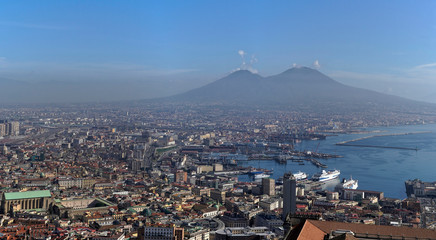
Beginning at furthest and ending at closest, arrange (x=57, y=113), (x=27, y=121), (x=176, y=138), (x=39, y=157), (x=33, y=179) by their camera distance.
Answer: (x=57, y=113) < (x=27, y=121) < (x=176, y=138) < (x=39, y=157) < (x=33, y=179)

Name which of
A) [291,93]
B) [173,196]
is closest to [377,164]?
[173,196]

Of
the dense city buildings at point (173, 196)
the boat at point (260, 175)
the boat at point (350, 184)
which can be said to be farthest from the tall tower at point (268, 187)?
the boat at point (260, 175)

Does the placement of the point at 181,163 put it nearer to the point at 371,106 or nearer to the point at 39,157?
the point at 39,157

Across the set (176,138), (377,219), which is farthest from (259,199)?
(176,138)

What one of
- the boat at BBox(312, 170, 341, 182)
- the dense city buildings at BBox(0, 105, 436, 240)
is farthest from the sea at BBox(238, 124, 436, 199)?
the dense city buildings at BBox(0, 105, 436, 240)

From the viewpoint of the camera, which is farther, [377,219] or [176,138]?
[176,138]

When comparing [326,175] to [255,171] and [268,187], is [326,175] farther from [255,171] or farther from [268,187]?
[268,187]
